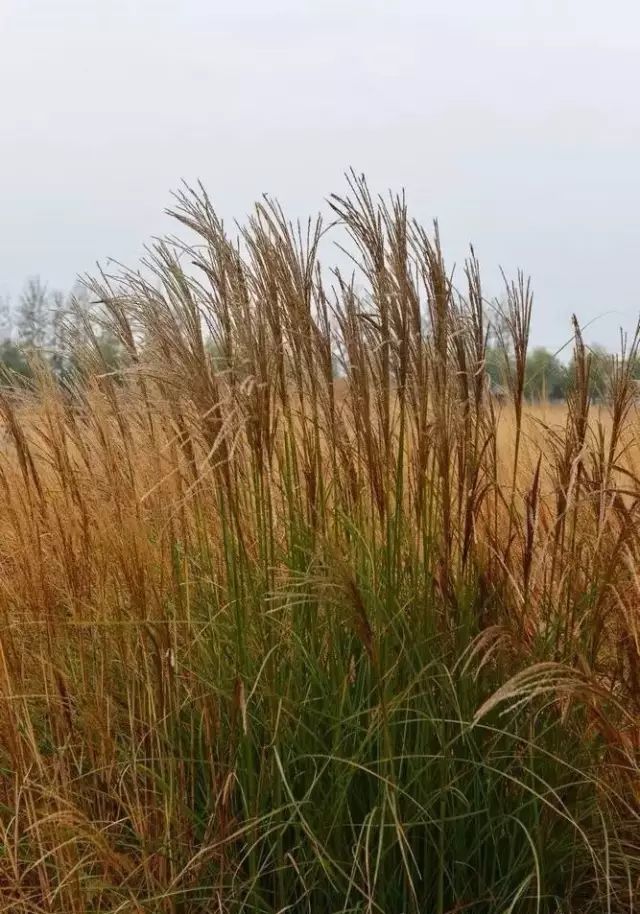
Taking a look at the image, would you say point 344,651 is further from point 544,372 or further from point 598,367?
point 544,372

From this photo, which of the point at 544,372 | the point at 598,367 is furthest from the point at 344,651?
the point at 544,372

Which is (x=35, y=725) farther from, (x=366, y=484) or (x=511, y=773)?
(x=511, y=773)

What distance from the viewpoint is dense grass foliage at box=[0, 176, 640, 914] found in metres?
1.80

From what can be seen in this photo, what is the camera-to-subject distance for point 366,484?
2244mm

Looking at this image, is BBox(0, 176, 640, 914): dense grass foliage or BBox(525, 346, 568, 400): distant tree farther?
BBox(525, 346, 568, 400): distant tree

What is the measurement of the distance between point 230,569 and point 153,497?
0.49 metres

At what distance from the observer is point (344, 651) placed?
1986 mm

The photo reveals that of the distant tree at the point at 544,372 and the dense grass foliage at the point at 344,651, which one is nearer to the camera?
the dense grass foliage at the point at 344,651

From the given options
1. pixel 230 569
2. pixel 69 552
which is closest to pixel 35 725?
pixel 69 552

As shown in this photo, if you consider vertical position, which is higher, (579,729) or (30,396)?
(30,396)

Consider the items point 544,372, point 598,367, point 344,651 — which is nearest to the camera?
point 344,651

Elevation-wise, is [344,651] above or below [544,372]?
below

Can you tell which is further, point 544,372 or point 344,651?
point 544,372

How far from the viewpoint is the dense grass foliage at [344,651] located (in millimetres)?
1798
